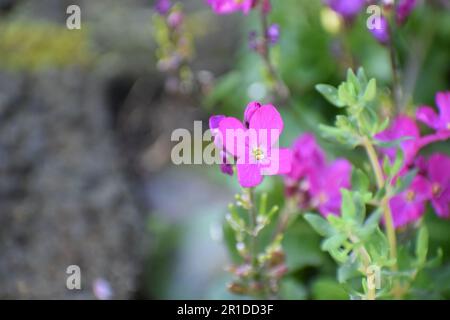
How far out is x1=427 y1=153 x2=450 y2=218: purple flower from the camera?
1224mm

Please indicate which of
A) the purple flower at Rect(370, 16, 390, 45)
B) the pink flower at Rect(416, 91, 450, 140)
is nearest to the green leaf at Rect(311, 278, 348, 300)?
the pink flower at Rect(416, 91, 450, 140)

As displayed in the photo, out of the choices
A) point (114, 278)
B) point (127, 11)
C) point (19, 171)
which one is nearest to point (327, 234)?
point (114, 278)

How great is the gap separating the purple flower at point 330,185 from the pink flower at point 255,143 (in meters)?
0.27

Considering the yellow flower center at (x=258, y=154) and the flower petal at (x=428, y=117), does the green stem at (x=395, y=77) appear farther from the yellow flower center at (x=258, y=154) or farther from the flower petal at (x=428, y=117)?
the yellow flower center at (x=258, y=154)

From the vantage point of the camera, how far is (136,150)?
243 centimetres

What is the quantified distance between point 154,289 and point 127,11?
4.08 ft

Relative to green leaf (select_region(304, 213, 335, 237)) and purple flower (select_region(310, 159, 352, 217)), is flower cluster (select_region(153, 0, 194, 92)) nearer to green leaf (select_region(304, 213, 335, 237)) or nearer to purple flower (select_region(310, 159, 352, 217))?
purple flower (select_region(310, 159, 352, 217))

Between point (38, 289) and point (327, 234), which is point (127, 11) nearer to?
point (38, 289)

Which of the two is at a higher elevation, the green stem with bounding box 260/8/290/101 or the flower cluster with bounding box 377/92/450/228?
the green stem with bounding box 260/8/290/101

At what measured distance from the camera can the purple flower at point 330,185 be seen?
1.28 meters

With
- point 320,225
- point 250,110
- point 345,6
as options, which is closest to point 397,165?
point 320,225

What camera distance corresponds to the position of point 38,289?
62.2 inches

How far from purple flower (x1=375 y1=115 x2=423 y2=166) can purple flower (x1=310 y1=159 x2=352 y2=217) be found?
11cm
